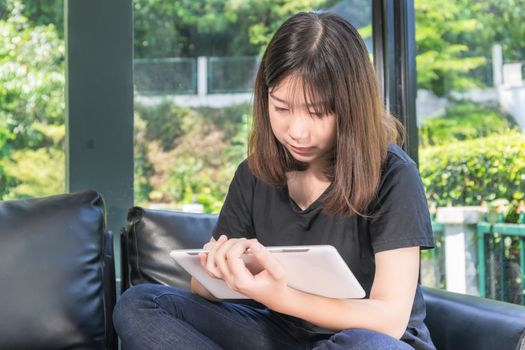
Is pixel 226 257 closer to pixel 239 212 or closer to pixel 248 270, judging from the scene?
pixel 248 270

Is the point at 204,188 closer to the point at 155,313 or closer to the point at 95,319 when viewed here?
the point at 95,319

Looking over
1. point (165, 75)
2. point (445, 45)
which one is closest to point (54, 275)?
point (165, 75)

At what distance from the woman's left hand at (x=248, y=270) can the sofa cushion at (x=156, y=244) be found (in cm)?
80

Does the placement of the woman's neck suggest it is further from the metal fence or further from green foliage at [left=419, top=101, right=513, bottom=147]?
the metal fence

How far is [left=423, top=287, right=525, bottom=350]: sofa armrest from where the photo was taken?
4.89ft

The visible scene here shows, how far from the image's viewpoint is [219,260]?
1.31 metres

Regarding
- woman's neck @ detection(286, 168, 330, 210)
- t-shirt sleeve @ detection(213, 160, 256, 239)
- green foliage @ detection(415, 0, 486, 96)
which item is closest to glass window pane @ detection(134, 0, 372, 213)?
green foliage @ detection(415, 0, 486, 96)

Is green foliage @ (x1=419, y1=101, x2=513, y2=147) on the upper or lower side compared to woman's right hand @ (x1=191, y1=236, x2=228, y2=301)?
upper

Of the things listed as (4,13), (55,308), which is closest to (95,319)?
(55,308)

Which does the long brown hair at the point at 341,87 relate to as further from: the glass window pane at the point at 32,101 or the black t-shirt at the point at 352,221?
the glass window pane at the point at 32,101

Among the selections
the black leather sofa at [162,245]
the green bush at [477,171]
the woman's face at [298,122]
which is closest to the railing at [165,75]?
the black leather sofa at [162,245]

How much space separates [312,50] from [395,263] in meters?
0.43

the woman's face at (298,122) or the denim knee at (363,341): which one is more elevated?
the woman's face at (298,122)

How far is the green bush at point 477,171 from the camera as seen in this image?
2.34m
